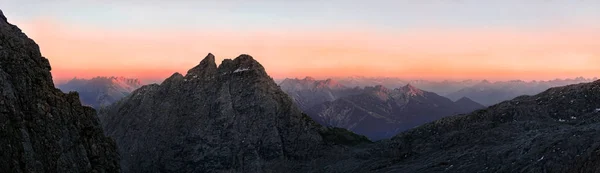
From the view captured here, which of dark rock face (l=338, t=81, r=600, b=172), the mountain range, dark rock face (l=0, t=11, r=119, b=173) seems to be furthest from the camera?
dark rock face (l=338, t=81, r=600, b=172)

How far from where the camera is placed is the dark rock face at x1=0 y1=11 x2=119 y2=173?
3509 inches

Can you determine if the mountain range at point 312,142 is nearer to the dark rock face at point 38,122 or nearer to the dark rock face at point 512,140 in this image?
the dark rock face at point 38,122

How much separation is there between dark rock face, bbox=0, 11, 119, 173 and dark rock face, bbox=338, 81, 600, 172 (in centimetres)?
8876

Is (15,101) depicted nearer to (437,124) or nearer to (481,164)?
(481,164)

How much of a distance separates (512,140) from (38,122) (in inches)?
4862

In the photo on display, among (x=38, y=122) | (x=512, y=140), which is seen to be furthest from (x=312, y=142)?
(x=38, y=122)

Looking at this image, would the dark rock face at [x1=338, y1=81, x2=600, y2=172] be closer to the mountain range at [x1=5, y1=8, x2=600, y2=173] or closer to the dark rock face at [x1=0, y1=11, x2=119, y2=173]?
the mountain range at [x1=5, y1=8, x2=600, y2=173]

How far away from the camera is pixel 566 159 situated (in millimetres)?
98688

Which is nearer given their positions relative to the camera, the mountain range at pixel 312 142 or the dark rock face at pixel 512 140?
the mountain range at pixel 312 142

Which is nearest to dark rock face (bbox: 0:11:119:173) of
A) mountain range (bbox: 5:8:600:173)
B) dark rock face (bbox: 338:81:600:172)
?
mountain range (bbox: 5:8:600:173)

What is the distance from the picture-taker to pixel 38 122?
9775cm

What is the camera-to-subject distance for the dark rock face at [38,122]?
292ft

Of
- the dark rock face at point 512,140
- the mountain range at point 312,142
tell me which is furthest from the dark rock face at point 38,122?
the dark rock face at point 512,140

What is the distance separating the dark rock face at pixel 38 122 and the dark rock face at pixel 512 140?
8876 cm
